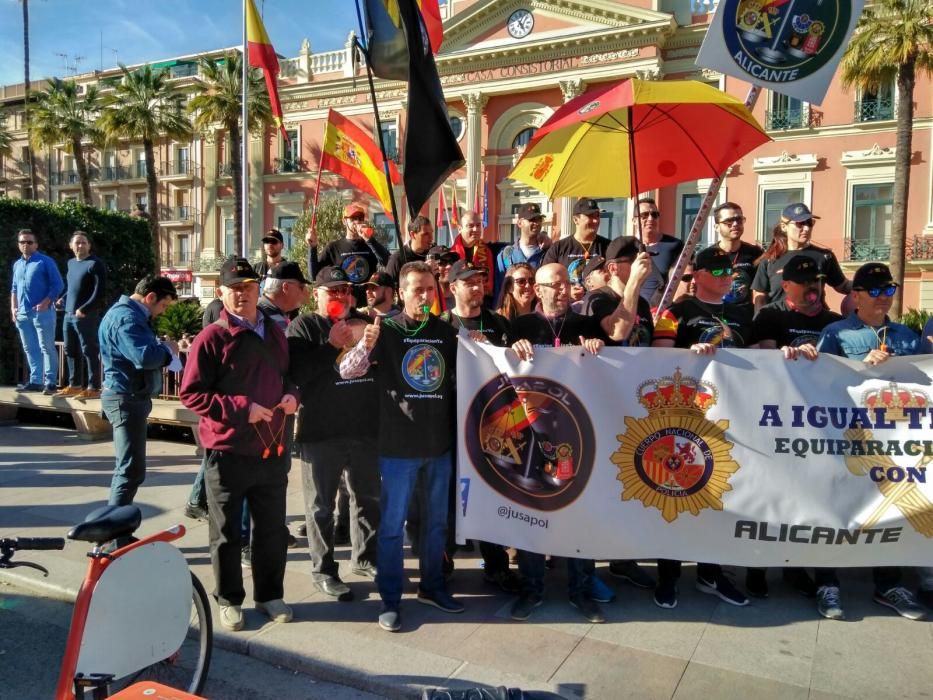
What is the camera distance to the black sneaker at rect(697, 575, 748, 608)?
171 inches

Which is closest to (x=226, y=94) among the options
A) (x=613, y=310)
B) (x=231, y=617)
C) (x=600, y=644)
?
(x=613, y=310)

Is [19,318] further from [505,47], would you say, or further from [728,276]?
[505,47]

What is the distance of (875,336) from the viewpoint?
4344mm

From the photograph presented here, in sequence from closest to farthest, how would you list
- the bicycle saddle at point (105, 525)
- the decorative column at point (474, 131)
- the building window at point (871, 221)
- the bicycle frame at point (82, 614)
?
the bicycle frame at point (82, 614)
the bicycle saddle at point (105, 525)
the building window at point (871, 221)
the decorative column at point (474, 131)

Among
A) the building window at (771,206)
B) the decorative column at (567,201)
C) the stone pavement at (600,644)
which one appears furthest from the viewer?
the decorative column at (567,201)

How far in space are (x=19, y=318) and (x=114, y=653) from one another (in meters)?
8.52

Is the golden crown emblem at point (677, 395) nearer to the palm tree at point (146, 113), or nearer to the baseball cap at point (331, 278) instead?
the baseball cap at point (331, 278)

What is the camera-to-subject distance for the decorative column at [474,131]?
106 ft

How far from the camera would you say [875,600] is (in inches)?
171

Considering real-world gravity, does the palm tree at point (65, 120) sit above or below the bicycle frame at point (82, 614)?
above

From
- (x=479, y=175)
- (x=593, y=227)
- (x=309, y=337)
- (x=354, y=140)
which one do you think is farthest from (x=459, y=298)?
(x=479, y=175)

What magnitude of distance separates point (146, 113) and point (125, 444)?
3643 cm

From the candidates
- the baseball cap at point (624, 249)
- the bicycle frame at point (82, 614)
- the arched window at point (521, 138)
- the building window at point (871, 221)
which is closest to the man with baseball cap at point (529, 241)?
the baseball cap at point (624, 249)

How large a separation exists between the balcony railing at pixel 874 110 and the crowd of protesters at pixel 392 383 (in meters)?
26.4
